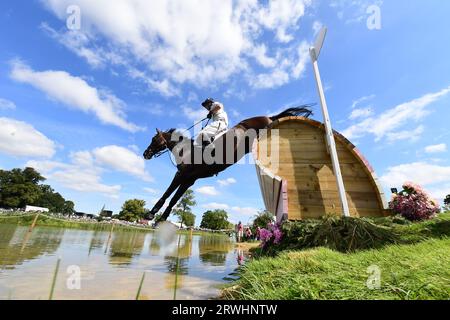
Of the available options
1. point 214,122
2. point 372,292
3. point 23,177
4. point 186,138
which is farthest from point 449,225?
point 23,177

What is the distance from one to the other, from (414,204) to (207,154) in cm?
468

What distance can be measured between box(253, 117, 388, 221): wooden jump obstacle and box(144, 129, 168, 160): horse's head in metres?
2.60

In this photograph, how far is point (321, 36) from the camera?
597 centimetres

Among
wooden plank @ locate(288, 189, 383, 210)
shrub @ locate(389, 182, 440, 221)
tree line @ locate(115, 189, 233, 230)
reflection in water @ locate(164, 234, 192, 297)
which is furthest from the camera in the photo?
tree line @ locate(115, 189, 233, 230)

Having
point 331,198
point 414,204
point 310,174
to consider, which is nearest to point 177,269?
point 331,198

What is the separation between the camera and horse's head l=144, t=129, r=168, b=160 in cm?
702

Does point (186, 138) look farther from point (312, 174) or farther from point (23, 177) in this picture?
point (23, 177)

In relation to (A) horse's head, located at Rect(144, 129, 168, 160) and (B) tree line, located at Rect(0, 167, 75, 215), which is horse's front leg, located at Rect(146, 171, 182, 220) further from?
(B) tree line, located at Rect(0, 167, 75, 215)

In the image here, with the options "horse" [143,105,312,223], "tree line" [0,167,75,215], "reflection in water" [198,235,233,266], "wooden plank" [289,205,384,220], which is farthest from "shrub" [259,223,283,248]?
"tree line" [0,167,75,215]

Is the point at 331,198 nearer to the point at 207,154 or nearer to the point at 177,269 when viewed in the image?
the point at 207,154

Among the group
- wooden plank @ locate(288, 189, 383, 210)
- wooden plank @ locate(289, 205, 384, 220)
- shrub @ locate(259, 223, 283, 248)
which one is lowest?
shrub @ locate(259, 223, 283, 248)

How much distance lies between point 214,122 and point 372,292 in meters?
5.47

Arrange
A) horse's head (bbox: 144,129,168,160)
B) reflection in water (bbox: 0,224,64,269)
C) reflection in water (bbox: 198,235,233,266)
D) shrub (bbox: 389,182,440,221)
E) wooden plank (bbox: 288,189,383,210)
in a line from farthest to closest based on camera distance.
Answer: horse's head (bbox: 144,129,168,160)
reflection in water (bbox: 198,235,233,266)
wooden plank (bbox: 288,189,383,210)
shrub (bbox: 389,182,440,221)
reflection in water (bbox: 0,224,64,269)

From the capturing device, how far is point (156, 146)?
7.12m
